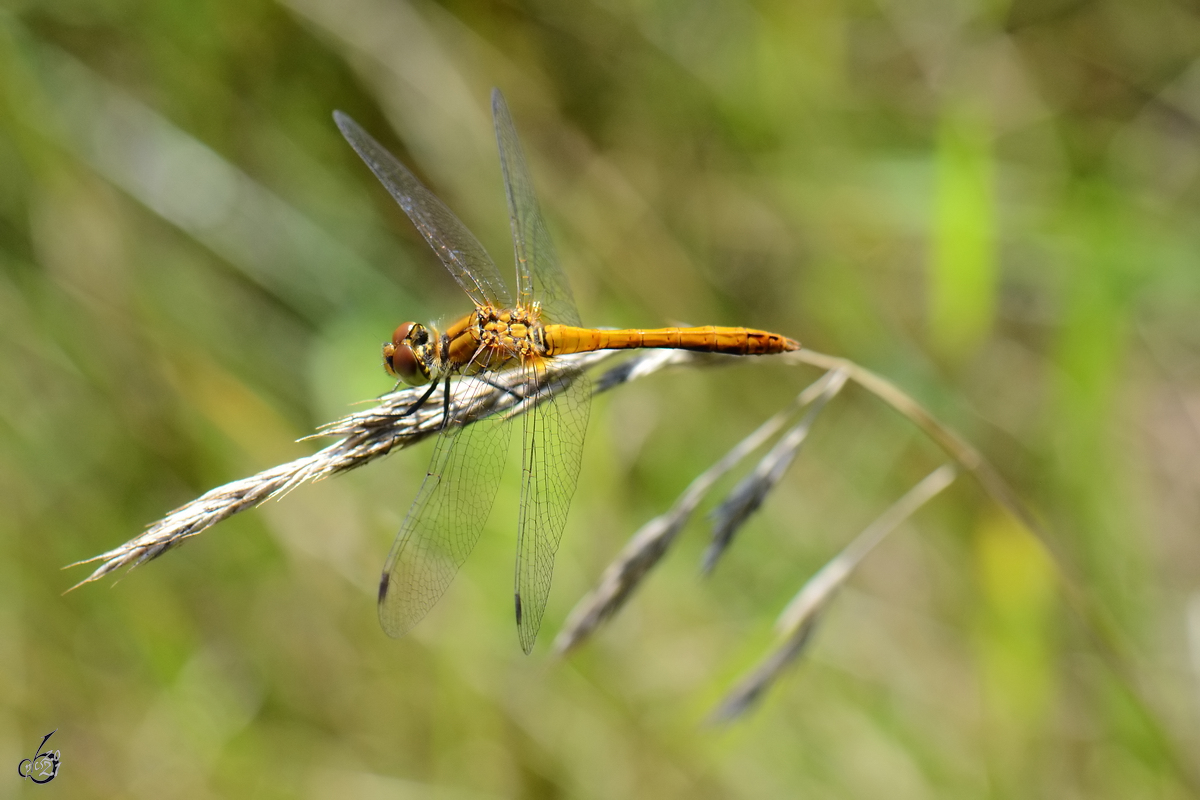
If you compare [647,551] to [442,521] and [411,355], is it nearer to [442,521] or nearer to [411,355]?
[442,521]

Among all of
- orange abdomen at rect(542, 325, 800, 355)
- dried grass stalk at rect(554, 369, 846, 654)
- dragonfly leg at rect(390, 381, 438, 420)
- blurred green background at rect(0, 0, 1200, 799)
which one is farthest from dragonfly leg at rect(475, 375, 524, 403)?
blurred green background at rect(0, 0, 1200, 799)

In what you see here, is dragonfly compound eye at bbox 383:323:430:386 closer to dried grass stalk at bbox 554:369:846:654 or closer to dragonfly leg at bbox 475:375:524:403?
dragonfly leg at bbox 475:375:524:403

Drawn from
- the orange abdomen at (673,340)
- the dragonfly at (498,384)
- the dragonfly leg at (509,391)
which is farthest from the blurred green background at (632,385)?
the dragonfly leg at (509,391)

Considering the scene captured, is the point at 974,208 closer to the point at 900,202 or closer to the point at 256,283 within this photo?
the point at 900,202

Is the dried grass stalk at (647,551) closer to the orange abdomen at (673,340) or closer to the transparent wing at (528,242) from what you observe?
the orange abdomen at (673,340)

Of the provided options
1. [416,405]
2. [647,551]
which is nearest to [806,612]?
[647,551]

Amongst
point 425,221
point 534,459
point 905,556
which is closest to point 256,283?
point 425,221

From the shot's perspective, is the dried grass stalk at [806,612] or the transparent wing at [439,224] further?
the transparent wing at [439,224]
